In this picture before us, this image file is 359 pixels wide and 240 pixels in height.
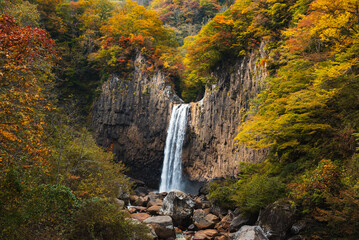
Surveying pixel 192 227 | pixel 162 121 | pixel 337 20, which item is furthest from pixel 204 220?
pixel 162 121

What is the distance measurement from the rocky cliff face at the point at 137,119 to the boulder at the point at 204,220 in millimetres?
14001

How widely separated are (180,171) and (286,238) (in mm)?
17385

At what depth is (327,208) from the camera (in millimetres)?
6711

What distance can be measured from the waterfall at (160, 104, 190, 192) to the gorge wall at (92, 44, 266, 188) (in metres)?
0.73

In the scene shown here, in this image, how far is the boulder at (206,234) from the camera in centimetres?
1047

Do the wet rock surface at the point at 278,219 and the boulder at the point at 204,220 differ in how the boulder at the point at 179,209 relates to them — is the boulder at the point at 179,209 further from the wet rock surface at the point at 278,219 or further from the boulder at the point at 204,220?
the wet rock surface at the point at 278,219

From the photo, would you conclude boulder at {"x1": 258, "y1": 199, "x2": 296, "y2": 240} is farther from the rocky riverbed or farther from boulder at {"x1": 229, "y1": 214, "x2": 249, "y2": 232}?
boulder at {"x1": 229, "y1": 214, "x2": 249, "y2": 232}

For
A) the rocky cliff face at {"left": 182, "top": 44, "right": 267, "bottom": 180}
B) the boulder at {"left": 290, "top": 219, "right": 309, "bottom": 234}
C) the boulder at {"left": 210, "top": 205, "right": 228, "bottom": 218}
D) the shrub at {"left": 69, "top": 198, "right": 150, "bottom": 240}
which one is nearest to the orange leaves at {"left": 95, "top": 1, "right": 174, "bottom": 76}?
the rocky cliff face at {"left": 182, "top": 44, "right": 267, "bottom": 180}

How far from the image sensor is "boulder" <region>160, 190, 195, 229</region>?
12.3 metres

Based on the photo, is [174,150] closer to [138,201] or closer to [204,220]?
[138,201]

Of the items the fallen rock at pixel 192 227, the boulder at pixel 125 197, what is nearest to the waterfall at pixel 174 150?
the boulder at pixel 125 197

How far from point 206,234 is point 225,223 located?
1348 millimetres

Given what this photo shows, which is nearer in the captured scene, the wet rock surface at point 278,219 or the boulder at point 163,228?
the wet rock surface at point 278,219

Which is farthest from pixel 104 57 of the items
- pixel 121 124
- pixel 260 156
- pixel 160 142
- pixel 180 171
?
pixel 260 156
